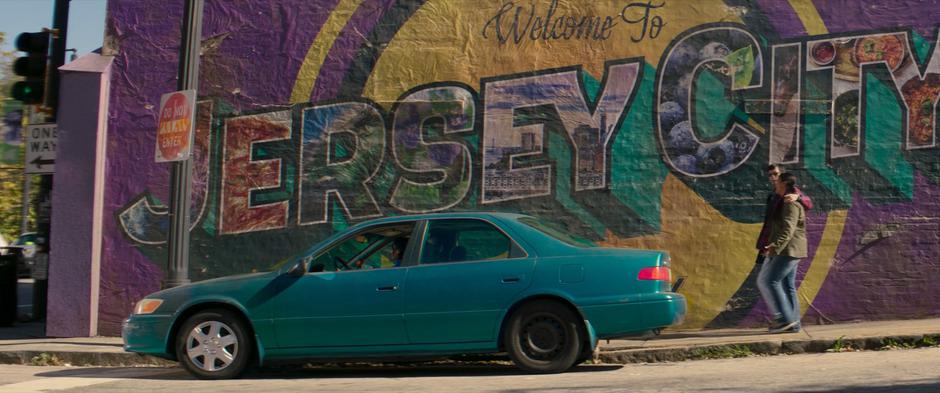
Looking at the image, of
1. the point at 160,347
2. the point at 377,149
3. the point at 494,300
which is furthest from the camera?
the point at 377,149

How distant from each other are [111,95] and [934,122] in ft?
31.1

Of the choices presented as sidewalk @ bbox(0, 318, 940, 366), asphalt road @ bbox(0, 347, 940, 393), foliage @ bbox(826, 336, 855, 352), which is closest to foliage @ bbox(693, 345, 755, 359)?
sidewalk @ bbox(0, 318, 940, 366)

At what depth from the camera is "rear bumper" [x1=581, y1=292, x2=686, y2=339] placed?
801 cm

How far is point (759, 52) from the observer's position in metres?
11.5

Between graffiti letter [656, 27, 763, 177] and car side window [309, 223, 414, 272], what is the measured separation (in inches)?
158

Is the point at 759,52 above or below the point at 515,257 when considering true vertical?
above

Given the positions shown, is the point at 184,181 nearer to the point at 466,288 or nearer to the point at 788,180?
the point at 466,288

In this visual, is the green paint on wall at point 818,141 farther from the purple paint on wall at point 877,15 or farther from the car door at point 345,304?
the car door at point 345,304

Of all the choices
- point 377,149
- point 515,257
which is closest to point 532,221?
point 515,257

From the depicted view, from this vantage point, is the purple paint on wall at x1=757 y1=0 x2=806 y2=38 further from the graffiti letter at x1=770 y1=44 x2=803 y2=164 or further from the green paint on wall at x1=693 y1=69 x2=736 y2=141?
the green paint on wall at x1=693 y1=69 x2=736 y2=141

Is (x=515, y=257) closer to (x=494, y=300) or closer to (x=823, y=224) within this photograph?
(x=494, y=300)

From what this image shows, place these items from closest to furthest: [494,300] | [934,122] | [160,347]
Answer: [494,300], [160,347], [934,122]

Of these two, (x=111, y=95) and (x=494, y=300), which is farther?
(x=111, y=95)

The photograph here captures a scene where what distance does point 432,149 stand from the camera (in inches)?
469
